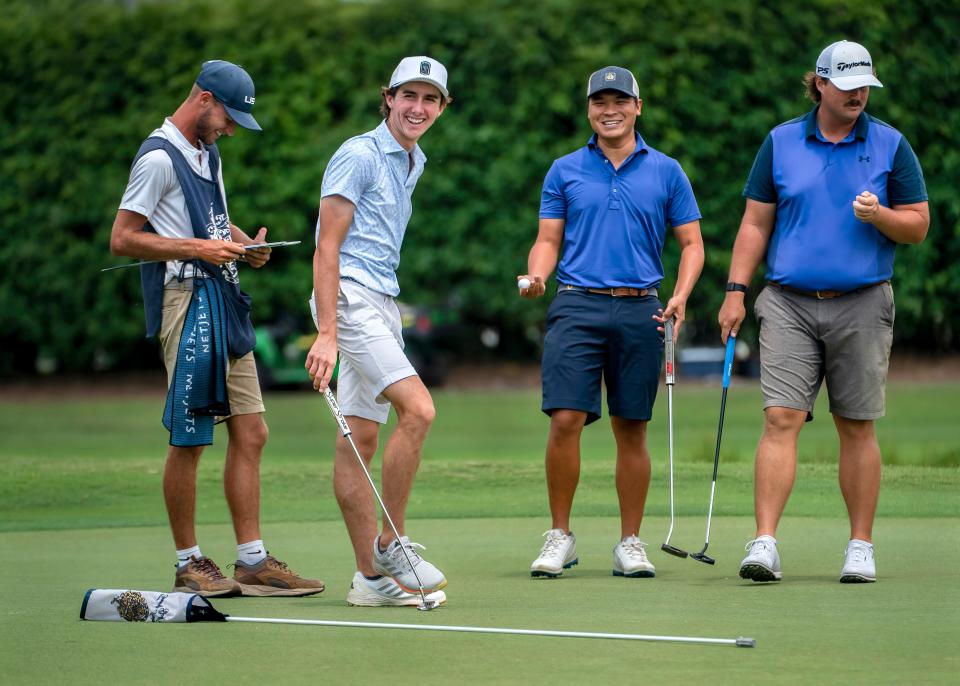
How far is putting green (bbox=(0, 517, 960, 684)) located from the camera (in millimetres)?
4254

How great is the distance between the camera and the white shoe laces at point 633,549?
20.7 feet

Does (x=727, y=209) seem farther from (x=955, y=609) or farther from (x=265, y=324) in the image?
(x=955, y=609)

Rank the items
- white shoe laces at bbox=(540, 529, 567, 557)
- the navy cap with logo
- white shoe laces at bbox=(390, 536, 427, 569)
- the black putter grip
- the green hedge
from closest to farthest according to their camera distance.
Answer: white shoe laces at bbox=(390, 536, 427, 569) < white shoe laces at bbox=(540, 529, 567, 557) < the navy cap with logo < the black putter grip < the green hedge

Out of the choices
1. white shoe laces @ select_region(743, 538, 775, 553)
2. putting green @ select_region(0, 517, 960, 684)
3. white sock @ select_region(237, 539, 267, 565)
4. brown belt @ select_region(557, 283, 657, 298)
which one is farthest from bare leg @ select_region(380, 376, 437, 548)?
white shoe laces @ select_region(743, 538, 775, 553)

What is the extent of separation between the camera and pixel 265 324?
57.5ft

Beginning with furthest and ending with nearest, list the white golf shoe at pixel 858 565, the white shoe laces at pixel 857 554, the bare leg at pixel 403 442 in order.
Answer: the white shoe laces at pixel 857 554 < the white golf shoe at pixel 858 565 < the bare leg at pixel 403 442

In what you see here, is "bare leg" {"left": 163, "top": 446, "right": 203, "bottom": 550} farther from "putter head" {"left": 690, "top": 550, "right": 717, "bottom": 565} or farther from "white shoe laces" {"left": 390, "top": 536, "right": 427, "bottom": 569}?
"putter head" {"left": 690, "top": 550, "right": 717, "bottom": 565}

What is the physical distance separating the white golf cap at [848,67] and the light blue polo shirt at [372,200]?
1.61 m

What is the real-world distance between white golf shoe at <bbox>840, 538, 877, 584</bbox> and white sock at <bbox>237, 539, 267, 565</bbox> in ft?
6.89

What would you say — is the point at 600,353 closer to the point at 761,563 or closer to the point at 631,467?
the point at 631,467

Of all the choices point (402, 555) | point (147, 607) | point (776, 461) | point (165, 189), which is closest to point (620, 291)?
point (776, 461)

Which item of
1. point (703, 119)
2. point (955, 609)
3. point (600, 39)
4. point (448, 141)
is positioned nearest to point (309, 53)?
point (448, 141)

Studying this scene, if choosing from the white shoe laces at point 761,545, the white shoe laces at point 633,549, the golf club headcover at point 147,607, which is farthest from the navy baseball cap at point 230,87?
the white shoe laces at point 761,545

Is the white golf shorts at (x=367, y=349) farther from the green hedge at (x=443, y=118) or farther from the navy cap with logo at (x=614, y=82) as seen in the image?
the green hedge at (x=443, y=118)
